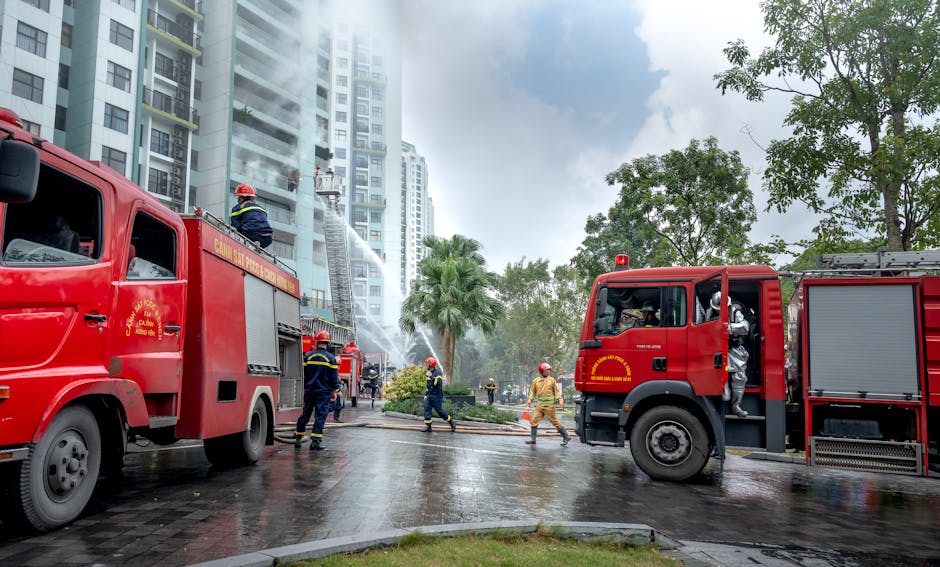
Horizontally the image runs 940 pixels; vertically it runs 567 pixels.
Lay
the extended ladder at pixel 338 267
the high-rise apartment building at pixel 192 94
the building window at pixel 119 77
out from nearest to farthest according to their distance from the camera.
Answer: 1. the high-rise apartment building at pixel 192 94
2. the extended ladder at pixel 338 267
3. the building window at pixel 119 77

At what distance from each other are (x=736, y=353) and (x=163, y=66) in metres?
40.2

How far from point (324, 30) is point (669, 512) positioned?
59.6 m

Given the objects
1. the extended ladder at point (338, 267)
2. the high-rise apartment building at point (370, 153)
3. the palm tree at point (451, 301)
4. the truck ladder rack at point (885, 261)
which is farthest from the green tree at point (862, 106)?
the high-rise apartment building at point (370, 153)

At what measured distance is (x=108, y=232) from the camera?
5469mm

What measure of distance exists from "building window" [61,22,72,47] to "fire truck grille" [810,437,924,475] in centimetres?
3687

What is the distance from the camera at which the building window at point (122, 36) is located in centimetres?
3288

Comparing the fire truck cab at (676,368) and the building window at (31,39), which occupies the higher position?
the building window at (31,39)

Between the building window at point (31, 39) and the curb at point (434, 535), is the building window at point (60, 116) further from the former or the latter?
the curb at point (434, 535)

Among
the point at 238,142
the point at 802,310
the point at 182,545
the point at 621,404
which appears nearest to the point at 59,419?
the point at 182,545

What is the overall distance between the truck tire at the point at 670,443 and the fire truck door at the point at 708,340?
0.52 m

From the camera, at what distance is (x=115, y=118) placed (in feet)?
108

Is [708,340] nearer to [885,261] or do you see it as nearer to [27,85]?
[885,261]

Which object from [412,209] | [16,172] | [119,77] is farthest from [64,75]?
[412,209]

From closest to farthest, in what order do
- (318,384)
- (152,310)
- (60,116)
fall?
(152,310)
(318,384)
(60,116)
